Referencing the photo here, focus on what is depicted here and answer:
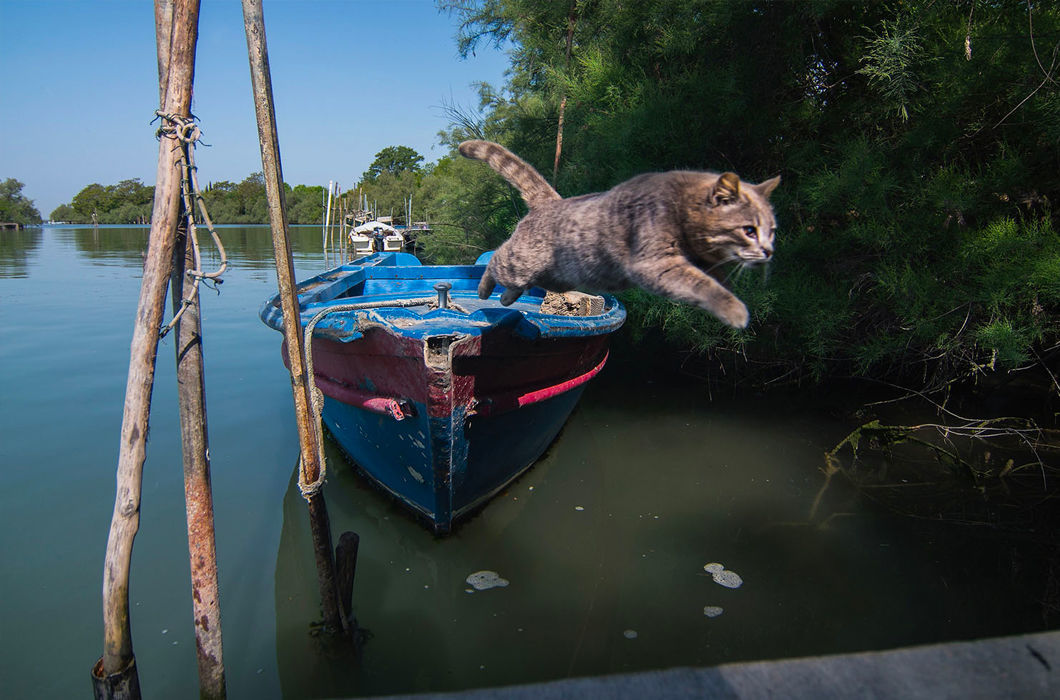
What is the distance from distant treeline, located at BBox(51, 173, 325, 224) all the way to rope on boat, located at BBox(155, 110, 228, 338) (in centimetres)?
7678

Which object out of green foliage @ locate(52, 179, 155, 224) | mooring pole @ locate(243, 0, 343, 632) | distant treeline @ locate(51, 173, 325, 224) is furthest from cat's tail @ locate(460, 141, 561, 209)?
green foliage @ locate(52, 179, 155, 224)

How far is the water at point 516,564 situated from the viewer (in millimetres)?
3510

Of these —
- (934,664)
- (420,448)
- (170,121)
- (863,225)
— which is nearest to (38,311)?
(420,448)

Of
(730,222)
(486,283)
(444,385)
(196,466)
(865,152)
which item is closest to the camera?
(730,222)

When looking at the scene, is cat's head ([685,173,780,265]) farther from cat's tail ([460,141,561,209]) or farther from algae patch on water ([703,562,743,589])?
algae patch on water ([703,562,743,589])

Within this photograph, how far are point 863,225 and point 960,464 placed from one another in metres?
2.46

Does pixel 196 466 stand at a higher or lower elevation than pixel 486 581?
higher

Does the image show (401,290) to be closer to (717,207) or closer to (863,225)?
(863,225)

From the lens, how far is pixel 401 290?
24.9ft

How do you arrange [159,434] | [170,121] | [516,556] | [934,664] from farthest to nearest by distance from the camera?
[159,434] → [516,556] → [170,121] → [934,664]

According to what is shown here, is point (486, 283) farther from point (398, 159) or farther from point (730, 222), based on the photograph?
point (398, 159)

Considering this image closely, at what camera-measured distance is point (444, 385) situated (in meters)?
3.85

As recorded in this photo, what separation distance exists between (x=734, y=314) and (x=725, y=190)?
490mm

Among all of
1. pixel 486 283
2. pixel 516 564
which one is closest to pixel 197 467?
pixel 486 283
